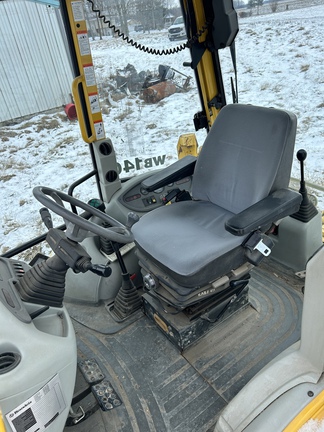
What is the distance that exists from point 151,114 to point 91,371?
1559 mm

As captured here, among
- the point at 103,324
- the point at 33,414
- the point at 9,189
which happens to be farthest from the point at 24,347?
the point at 9,189

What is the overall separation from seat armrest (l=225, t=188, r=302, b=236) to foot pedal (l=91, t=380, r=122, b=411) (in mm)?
974

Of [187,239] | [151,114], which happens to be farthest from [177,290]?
[151,114]

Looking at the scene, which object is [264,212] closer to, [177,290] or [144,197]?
[177,290]

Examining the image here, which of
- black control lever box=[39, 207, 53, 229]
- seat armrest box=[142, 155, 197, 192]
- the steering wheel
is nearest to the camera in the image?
the steering wheel

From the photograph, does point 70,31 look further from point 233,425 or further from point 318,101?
point 318,101

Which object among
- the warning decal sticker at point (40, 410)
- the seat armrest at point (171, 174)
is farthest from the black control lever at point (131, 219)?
the warning decal sticker at point (40, 410)

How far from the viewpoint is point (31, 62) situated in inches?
91.9

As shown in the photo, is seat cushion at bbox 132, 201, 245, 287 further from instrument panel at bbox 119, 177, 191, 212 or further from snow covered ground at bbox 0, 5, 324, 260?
snow covered ground at bbox 0, 5, 324, 260

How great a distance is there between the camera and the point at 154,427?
5.15 ft

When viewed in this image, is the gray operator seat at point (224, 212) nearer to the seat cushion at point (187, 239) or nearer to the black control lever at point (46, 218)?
the seat cushion at point (187, 239)

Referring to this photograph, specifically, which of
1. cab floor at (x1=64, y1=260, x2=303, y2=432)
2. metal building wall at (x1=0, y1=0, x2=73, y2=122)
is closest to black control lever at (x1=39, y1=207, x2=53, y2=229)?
cab floor at (x1=64, y1=260, x2=303, y2=432)

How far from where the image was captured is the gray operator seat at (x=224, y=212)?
1.64 metres

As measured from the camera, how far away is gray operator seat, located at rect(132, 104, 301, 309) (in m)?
1.64
